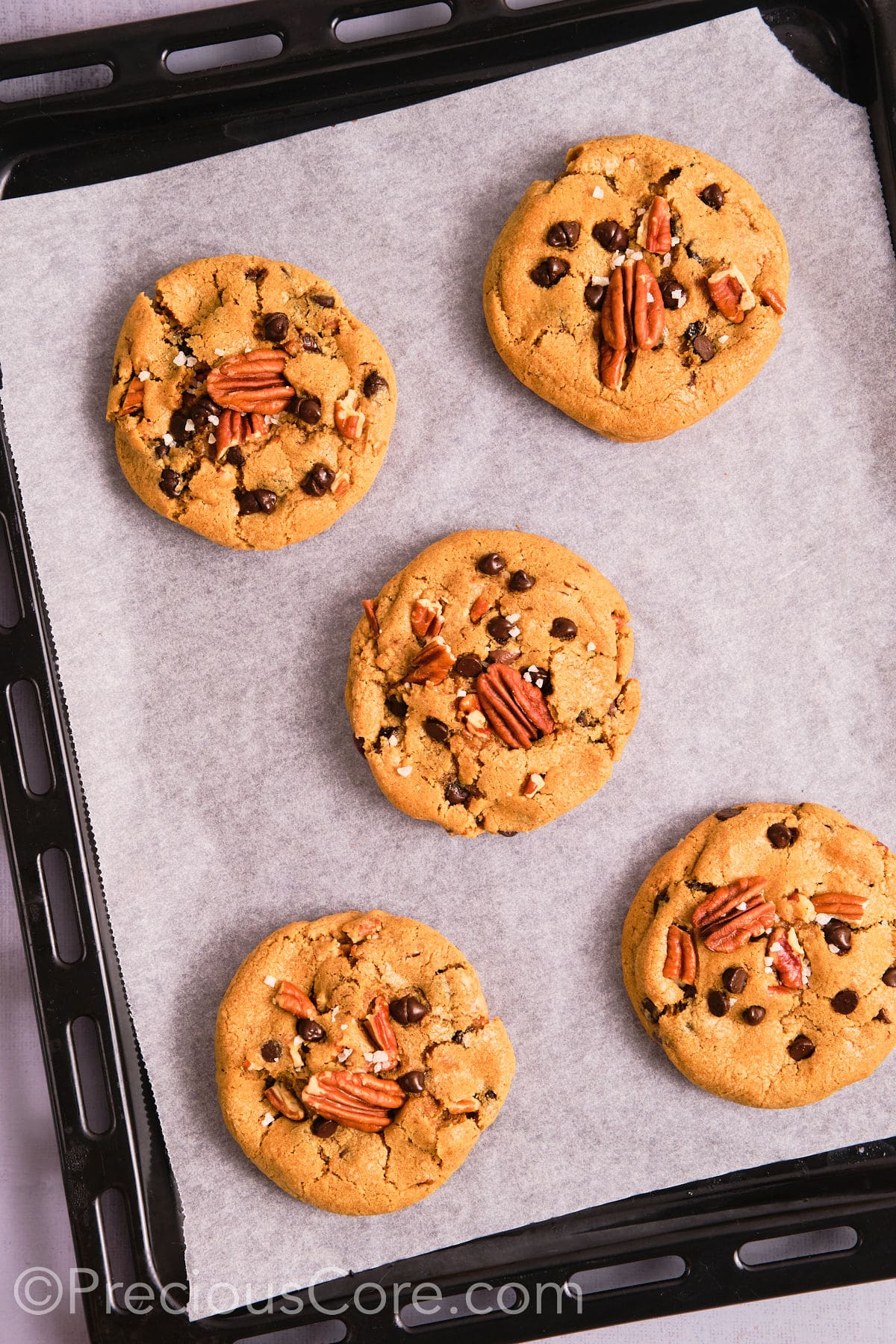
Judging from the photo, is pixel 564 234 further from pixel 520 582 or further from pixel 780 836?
pixel 780 836

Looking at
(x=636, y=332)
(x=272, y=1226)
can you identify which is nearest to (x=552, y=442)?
(x=636, y=332)

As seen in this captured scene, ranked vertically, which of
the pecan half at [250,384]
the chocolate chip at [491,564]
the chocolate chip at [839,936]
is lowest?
the chocolate chip at [839,936]

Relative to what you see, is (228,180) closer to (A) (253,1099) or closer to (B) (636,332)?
(B) (636,332)

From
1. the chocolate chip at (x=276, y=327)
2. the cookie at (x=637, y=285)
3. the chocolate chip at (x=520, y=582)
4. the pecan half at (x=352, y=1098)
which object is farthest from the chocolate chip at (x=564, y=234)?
the pecan half at (x=352, y=1098)

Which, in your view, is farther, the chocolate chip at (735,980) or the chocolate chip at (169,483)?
the chocolate chip at (169,483)

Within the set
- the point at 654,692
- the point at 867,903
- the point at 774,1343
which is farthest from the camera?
the point at 774,1343

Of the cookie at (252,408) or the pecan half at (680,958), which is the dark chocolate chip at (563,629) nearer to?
the cookie at (252,408)

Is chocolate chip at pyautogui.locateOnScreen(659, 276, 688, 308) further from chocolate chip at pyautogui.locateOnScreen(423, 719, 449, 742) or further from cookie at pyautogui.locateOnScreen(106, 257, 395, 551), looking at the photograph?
chocolate chip at pyautogui.locateOnScreen(423, 719, 449, 742)

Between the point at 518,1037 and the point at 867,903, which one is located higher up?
the point at 867,903
